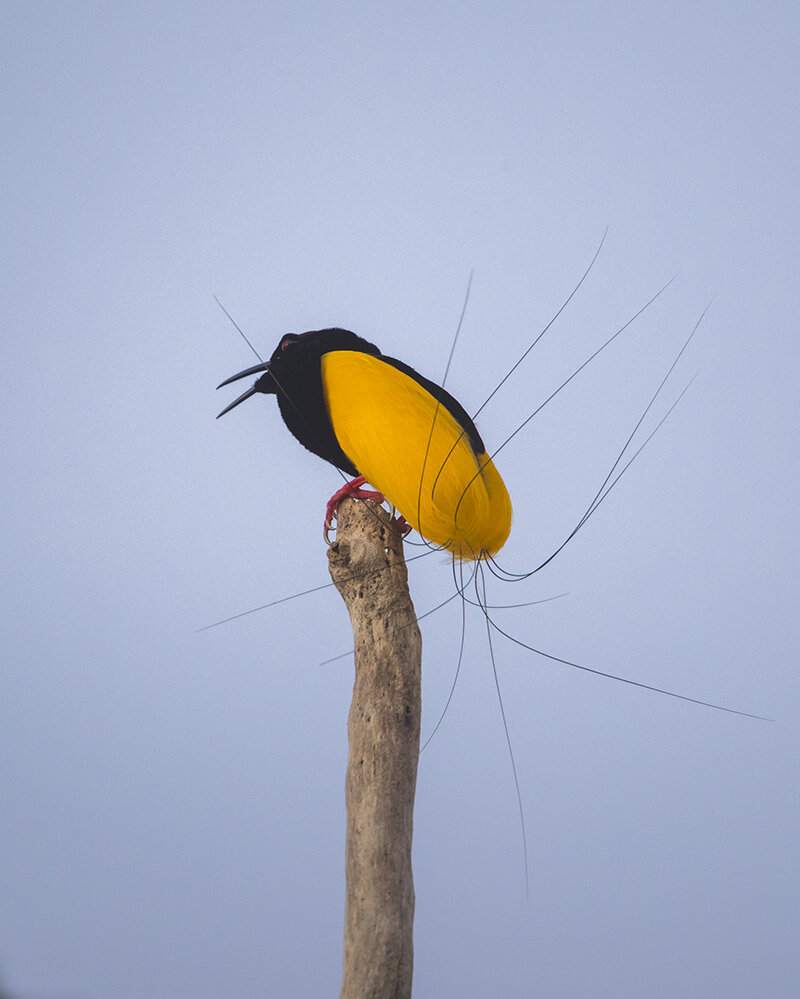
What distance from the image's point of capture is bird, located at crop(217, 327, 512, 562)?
1.76 meters

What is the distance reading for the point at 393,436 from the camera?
69.7 inches

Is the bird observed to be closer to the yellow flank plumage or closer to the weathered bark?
the yellow flank plumage

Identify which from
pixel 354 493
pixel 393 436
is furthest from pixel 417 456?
pixel 354 493

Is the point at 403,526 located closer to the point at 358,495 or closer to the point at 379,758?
the point at 358,495

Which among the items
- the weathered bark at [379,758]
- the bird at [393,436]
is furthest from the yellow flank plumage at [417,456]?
the weathered bark at [379,758]

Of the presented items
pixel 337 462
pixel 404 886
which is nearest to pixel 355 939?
pixel 404 886

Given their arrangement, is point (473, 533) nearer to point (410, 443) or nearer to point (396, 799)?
point (410, 443)

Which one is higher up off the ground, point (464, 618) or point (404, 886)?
point (464, 618)

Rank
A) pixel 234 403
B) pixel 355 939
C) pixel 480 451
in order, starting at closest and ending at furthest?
pixel 355 939, pixel 480 451, pixel 234 403

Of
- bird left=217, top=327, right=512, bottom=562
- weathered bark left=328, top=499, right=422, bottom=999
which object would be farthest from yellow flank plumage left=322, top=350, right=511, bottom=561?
weathered bark left=328, top=499, right=422, bottom=999

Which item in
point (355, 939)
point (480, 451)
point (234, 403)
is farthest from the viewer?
point (234, 403)

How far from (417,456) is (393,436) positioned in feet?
0.20

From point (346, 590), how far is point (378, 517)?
163 mm

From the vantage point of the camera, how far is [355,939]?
1760 millimetres
